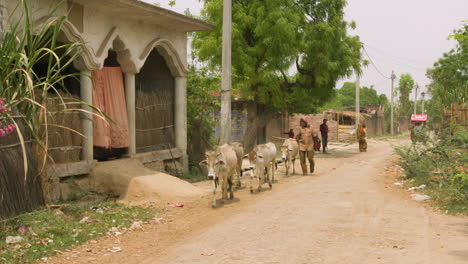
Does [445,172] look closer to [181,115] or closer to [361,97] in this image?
[181,115]

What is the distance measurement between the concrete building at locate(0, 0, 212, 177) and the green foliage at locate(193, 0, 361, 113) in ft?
15.7

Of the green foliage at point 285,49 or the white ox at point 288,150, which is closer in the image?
the white ox at point 288,150

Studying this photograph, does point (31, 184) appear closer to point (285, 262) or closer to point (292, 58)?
point (285, 262)

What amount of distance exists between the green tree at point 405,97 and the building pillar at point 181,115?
5633 cm

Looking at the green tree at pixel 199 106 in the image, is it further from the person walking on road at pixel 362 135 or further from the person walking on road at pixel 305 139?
the person walking on road at pixel 362 135

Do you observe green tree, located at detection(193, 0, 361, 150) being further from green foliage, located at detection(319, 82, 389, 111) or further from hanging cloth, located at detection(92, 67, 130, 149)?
green foliage, located at detection(319, 82, 389, 111)

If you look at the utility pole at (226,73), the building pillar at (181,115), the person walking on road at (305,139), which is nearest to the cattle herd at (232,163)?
the person walking on road at (305,139)

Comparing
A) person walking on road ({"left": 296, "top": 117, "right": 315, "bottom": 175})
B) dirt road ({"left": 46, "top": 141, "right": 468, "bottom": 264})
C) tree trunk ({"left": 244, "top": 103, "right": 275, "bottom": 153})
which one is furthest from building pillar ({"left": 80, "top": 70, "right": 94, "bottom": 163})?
tree trunk ({"left": 244, "top": 103, "right": 275, "bottom": 153})

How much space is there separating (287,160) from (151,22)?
210 inches

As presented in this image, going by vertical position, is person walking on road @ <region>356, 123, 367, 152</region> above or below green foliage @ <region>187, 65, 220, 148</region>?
below

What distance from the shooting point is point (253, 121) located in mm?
21734

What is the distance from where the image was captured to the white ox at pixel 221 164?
888 cm

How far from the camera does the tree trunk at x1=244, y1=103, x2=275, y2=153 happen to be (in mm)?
21375

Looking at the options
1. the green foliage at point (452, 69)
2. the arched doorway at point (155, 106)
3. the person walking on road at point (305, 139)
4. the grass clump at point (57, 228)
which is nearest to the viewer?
the grass clump at point (57, 228)
